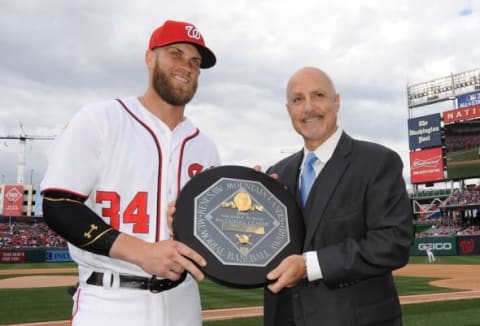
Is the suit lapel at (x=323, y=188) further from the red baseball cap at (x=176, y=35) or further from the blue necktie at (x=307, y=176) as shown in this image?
the red baseball cap at (x=176, y=35)

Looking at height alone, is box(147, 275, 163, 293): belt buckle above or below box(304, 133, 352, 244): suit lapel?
below

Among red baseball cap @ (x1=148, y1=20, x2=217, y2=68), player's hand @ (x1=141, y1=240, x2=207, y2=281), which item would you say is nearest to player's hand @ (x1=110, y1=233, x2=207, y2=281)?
player's hand @ (x1=141, y1=240, x2=207, y2=281)

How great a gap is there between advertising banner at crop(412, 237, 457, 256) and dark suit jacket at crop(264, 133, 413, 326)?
2808cm

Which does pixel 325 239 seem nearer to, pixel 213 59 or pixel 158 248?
pixel 158 248

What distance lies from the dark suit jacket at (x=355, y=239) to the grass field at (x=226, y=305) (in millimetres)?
6130

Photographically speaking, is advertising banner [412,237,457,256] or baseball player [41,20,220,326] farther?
advertising banner [412,237,457,256]

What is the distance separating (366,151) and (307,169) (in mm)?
359

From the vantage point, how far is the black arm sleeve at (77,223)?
A: 7.00ft

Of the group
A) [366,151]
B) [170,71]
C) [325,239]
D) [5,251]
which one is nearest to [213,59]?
[170,71]

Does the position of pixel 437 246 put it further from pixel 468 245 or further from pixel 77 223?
pixel 77 223

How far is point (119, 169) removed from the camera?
246 centimetres

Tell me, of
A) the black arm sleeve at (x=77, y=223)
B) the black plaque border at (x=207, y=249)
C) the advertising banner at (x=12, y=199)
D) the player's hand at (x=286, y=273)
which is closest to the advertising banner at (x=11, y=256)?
the black arm sleeve at (x=77, y=223)

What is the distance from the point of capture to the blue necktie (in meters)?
2.68

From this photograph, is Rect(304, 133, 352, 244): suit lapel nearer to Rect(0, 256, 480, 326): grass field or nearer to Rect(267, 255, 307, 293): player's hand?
Rect(267, 255, 307, 293): player's hand
